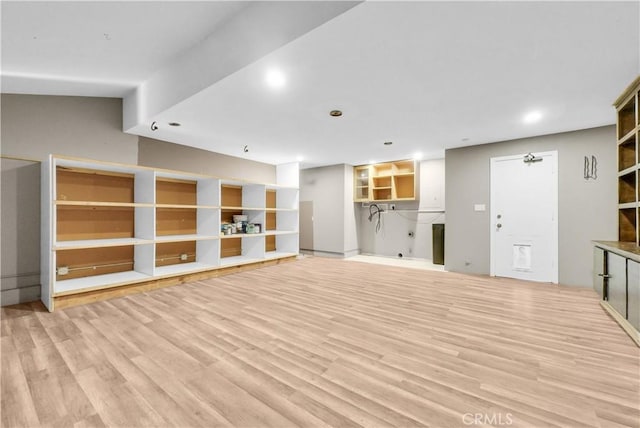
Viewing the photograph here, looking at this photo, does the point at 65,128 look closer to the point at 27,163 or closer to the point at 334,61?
the point at 27,163

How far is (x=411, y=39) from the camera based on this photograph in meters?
1.91

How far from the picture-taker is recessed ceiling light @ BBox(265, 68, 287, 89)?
7.66ft

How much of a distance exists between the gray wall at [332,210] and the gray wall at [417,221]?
784mm

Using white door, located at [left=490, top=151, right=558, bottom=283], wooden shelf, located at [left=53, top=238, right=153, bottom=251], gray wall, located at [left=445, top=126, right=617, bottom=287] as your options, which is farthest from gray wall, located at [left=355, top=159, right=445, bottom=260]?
wooden shelf, located at [left=53, top=238, right=153, bottom=251]

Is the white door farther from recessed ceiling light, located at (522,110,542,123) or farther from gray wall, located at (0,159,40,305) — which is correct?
gray wall, located at (0,159,40,305)

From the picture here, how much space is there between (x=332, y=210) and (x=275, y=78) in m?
4.47

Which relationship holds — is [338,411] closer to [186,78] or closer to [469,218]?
[186,78]

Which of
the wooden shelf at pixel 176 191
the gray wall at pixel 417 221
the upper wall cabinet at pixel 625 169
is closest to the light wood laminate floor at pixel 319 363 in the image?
the upper wall cabinet at pixel 625 169

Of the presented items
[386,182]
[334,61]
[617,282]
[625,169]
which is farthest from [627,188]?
[386,182]

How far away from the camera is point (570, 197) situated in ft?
12.9

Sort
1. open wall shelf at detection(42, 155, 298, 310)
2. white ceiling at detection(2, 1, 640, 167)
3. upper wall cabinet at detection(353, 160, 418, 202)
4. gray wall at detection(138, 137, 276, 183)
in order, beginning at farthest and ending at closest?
upper wall cabinet at detection(353, 160, 418, 202)
gray wall at detection(138, 137, 276, 183)
open wall shelf at detection(42, 155, 298, 310)
white ceiling at detection(2, 1, 640, 167)

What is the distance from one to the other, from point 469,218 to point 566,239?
1332 millimetres

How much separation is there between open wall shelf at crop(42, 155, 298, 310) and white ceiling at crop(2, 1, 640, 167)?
891 mm

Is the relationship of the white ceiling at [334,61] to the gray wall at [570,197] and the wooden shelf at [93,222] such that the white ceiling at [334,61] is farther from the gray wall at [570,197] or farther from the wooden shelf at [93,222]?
the wooden shelf at [93,222]
